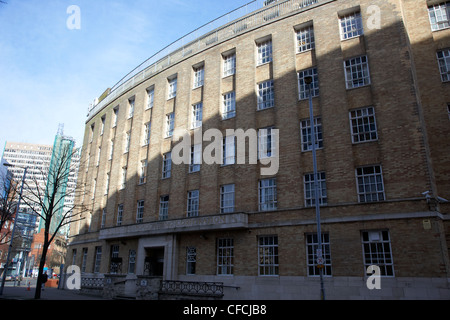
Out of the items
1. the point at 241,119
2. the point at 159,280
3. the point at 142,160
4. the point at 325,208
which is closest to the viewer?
the point at 325,208

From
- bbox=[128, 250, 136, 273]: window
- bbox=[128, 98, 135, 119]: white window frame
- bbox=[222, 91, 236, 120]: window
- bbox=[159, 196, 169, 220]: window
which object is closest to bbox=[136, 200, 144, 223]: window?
bbox=[159, 196, 169, 220]: window

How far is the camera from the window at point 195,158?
27.5 metres

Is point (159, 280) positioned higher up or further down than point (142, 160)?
further down

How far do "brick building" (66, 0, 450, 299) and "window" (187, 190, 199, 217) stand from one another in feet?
0.38

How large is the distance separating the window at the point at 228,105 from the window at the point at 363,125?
921cm

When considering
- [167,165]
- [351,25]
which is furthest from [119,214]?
[351,25]

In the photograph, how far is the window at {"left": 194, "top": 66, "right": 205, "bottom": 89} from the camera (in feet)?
99.9

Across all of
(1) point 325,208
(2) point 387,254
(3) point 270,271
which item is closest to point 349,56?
(1) point 325,208

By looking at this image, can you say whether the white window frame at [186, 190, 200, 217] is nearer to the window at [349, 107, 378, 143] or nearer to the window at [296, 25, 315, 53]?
the window at [349, 107, 378, 143]

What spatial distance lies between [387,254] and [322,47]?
13.9 metres

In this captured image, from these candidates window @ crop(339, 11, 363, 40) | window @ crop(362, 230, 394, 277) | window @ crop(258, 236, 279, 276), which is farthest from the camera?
window @ crop(339, 11, 363, 40)

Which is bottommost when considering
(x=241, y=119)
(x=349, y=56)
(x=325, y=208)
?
(x=325, y=208)

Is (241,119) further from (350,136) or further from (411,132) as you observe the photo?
(411,132)

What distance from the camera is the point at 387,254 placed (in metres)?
18.0
